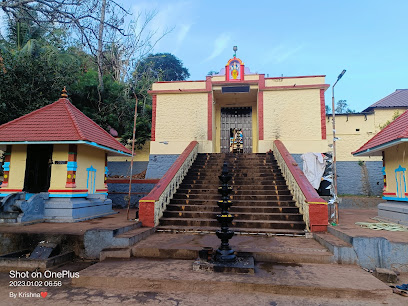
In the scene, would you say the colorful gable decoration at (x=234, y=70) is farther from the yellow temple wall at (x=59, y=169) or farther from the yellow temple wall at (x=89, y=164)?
the yellow temple wall at (x=59, y=169)

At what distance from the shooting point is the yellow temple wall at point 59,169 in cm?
788

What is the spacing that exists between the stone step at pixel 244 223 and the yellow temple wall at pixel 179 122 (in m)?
6.36

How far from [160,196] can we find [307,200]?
3.91 meters

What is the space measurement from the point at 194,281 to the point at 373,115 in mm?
15640

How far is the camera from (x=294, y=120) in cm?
1286

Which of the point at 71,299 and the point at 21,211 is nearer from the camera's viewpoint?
the point at 71,299

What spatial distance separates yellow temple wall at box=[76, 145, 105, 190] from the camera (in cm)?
827

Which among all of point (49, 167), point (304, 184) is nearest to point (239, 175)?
point (304, 184)

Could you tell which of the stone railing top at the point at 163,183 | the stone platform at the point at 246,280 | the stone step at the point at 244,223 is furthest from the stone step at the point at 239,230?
the stone platform at the point at 246,280

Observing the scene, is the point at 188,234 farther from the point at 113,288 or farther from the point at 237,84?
the point at 237,84

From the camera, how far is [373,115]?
15039 millimetres

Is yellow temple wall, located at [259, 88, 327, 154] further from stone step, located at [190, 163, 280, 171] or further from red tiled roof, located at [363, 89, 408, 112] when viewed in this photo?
red tiled roof, located at [363, 89, 408, 112]

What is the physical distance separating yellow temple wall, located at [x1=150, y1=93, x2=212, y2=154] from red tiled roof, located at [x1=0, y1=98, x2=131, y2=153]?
14.0ft

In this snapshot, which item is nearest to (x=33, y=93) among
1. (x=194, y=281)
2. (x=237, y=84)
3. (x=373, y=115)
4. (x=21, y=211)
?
(x=21, y=211)
